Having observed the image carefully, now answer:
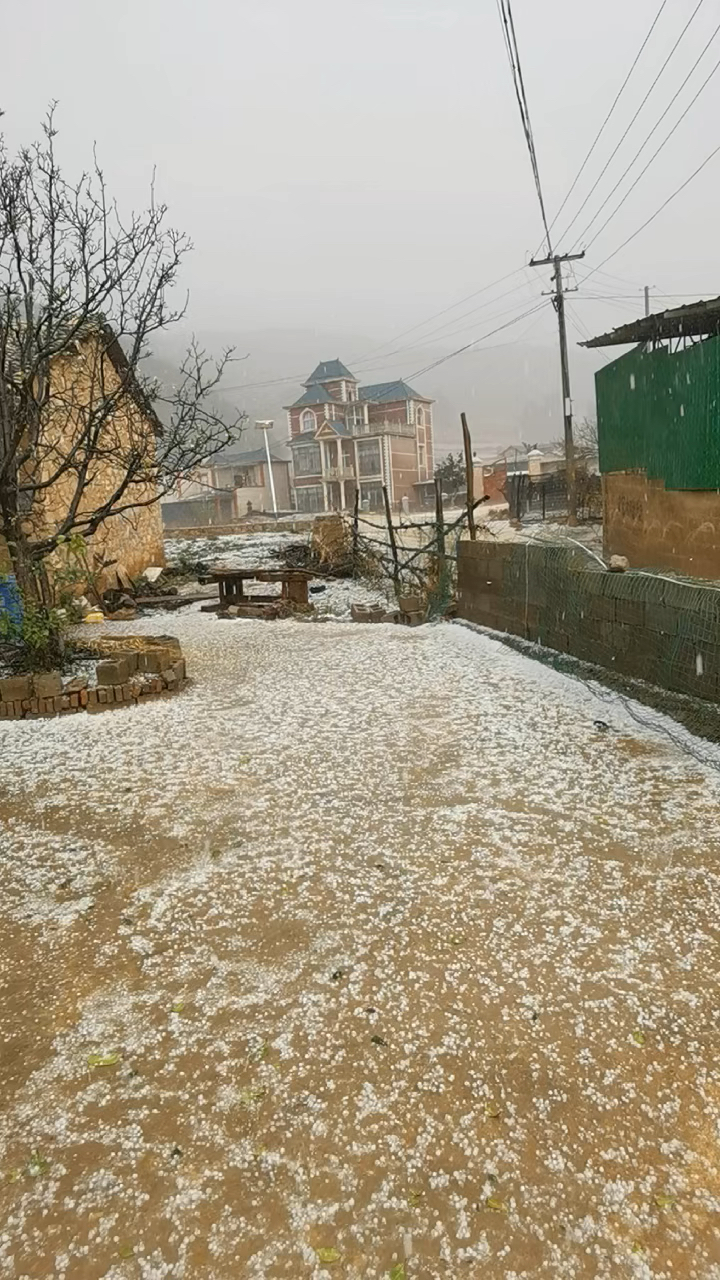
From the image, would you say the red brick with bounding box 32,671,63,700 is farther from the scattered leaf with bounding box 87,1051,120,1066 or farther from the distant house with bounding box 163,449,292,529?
the distant house with bounding box 163,449,292,529

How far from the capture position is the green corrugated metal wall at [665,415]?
25.4 feet

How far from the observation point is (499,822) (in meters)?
3.58

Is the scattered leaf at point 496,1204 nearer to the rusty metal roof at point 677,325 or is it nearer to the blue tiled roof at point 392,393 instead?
the rusty metal roof at point 677,325

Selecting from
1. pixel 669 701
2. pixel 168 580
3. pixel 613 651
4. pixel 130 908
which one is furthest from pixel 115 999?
pixel 168 580

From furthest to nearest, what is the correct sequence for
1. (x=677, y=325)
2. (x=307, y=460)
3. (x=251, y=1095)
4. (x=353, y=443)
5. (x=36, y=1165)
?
(x=307, y=460)
(x=353, y=443)
(x=677, y=325)
(x=251, y=1095)
(x=36, y=1165)

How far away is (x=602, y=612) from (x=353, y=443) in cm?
Answer: 4557

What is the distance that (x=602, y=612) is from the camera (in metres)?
6.09

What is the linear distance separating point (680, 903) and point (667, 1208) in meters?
1.32

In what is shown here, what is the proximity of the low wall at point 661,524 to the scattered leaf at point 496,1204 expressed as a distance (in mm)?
7144

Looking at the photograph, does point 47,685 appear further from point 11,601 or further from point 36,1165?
point 36,1165

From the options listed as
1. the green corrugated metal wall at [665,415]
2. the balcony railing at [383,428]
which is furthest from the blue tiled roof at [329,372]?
the green corrugated metal wall at [665,415]

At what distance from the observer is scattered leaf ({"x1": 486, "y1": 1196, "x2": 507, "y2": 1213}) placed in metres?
1.68

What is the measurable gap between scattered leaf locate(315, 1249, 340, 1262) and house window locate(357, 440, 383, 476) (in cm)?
5050

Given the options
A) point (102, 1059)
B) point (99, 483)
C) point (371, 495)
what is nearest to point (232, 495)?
point (371, 495)
